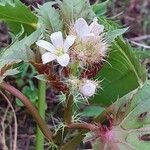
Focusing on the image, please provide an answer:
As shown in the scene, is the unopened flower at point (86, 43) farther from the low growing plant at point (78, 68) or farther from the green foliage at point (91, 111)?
the green foliage at point (91, 111)

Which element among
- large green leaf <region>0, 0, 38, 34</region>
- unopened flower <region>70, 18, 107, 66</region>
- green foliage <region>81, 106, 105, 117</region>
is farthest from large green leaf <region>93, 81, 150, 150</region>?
green foliage <region>81, 106, 105, 117</region>

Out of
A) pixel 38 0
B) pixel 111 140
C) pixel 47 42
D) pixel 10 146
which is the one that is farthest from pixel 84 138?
pixel 38 0

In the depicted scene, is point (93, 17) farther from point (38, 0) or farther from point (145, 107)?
point (38, 0)

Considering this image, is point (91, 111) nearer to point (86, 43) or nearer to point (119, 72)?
point (119, 72)

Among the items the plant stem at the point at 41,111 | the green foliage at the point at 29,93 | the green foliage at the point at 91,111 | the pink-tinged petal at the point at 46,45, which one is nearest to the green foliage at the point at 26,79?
the green foliage at the point at 29,93

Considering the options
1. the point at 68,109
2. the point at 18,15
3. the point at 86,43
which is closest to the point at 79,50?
the point at 86,43
